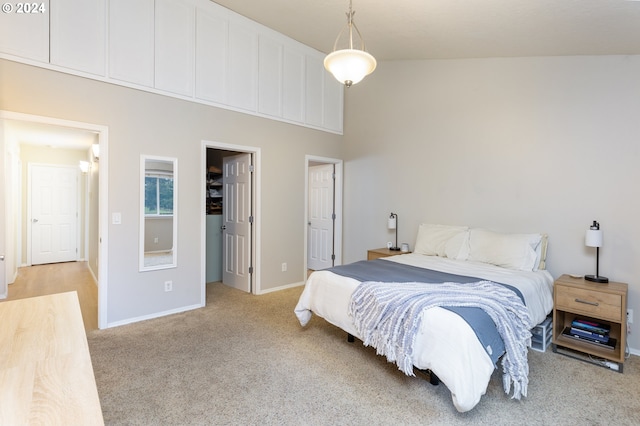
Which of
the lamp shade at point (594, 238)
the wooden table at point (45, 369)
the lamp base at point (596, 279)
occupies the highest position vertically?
the lamp shade at point (594, 238)

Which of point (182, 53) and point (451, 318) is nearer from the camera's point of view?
point (451, 318)

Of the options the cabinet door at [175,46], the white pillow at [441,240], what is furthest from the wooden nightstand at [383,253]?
the cabinet door at [175,46]

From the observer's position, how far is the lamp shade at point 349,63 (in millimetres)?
2359

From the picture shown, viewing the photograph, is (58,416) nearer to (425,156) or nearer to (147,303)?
(147,303)

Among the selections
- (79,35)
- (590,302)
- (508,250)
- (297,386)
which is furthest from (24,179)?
(590,302)

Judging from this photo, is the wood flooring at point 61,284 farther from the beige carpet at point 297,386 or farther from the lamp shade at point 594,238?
the lamp shade at point 594,238

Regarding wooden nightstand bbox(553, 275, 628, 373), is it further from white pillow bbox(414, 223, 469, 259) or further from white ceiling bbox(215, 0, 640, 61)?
white ceiling bbox(215, 0, 640, 61)

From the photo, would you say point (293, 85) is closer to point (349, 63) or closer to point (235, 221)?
point (235, 221)

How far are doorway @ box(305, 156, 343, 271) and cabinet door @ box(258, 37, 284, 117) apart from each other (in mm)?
1088

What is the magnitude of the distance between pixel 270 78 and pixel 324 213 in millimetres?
2373

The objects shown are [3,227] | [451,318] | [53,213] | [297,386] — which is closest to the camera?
[451,318]

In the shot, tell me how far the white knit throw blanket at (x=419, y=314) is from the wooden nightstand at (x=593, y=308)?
2.40ft

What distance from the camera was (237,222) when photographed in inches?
190

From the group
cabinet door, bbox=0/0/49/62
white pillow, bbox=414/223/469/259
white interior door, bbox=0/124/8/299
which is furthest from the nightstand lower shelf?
white interior door, bbox=0/124/8/299
